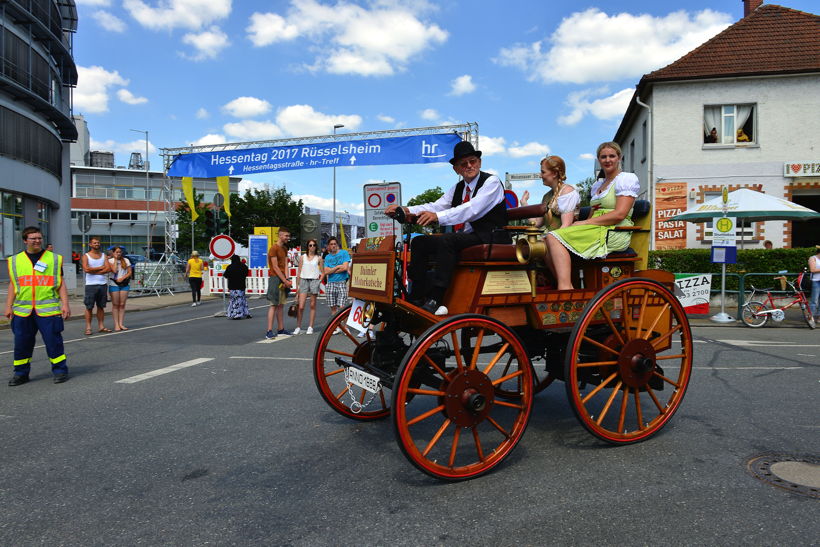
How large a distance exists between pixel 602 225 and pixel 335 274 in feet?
24.7

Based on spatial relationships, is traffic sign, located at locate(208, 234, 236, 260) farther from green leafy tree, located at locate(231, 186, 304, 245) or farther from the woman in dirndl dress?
green leafy tree, located at locate(231, 186, 304, 245)

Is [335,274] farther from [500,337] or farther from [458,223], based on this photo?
[500,337]

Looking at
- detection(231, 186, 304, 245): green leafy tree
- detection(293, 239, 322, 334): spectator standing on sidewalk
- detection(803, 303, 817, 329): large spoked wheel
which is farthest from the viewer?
detection(231, 186, 304, 245): green leafy tree

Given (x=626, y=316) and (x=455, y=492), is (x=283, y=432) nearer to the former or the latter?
(x=455, y=492)

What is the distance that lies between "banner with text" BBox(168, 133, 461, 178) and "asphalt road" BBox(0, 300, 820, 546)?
1288cm

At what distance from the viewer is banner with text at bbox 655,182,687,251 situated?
65.2 ft

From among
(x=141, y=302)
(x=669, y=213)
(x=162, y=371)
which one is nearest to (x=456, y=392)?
(x=162, y=371)

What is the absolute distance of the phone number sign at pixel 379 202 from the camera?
12.3 m

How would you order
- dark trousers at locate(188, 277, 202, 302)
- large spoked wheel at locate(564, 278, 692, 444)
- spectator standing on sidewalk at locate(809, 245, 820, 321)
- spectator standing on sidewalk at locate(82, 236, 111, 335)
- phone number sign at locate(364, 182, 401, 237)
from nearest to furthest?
large spoked wheel at locate(564, 278, 692, 444)
spectator standing on sidewalk at locate(82, 236, 111, 335)
spectator standing on sidewalk at locate(809, 245, 820, 321)
phone number sign at locate(364, 182, 401, 237)
dark trousers at locate(188, 277, 202, 302)

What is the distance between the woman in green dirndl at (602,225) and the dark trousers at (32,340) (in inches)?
223

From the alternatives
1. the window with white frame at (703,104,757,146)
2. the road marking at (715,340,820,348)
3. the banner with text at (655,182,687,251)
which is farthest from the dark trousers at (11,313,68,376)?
the window with white frame at (703,104,757,146)

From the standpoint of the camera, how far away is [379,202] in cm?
1247

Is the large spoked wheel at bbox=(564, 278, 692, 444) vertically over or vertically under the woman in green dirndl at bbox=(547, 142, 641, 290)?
under

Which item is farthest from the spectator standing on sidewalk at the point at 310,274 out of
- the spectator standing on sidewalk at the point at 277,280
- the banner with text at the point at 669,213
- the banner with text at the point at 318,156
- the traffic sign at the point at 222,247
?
the banner with text at the point at 669,213
